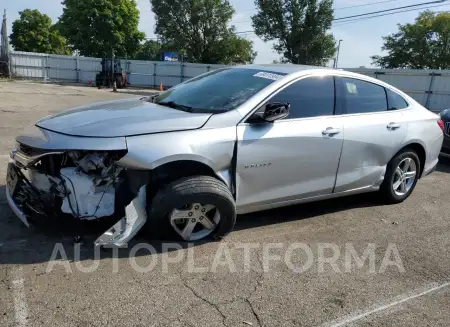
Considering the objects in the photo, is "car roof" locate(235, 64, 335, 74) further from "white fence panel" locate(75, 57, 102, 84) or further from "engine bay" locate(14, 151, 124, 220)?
"white fence panel" locate(75, 57, 102, 84)

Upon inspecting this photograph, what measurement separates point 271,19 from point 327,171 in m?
40.0

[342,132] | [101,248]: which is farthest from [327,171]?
[101,248]

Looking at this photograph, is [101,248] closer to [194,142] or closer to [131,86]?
[194,142]

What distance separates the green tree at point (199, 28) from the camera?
1833 inches

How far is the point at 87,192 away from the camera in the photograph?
3.44 metres

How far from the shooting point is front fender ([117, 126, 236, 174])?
3.32 meters

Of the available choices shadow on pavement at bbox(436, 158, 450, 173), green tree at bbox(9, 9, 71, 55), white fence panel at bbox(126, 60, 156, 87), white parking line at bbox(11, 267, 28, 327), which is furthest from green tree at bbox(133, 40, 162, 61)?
white parking line at bbox(11, 267, 28, 327)

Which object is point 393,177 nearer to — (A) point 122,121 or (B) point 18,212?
(A) point 122,121

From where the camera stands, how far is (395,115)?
495cm

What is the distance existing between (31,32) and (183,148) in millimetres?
65087

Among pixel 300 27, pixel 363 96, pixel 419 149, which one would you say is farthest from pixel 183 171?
pixel 300 27

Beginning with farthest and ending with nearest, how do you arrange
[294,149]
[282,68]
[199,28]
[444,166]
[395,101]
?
[199,28] → [444,166] → [395,101] → [282,68] → [294,149]

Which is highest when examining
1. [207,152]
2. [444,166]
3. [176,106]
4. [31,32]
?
[31,32]

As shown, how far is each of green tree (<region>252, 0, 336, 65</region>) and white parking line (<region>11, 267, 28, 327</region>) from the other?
40.6 metres
